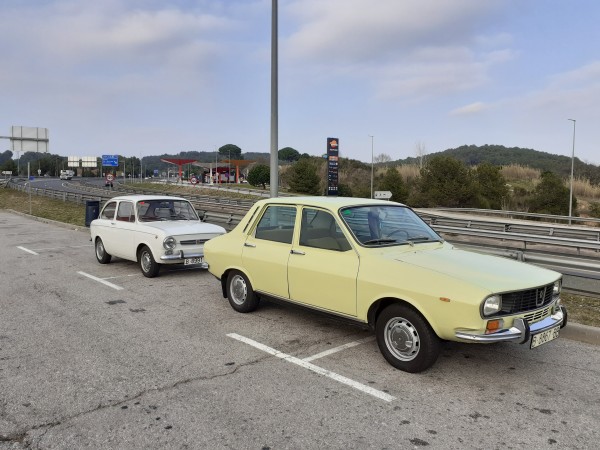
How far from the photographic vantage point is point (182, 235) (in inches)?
346

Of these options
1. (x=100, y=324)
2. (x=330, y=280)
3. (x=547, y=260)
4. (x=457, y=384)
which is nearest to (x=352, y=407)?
(x=457, y=384)

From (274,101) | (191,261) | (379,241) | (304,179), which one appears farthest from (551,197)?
(379,241)

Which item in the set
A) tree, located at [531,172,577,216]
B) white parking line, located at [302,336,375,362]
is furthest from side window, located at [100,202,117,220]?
tree, located at [531,172,577,216]

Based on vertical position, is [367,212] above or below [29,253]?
above

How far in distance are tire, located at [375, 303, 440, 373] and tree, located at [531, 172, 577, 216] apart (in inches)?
1985

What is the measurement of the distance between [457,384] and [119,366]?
10.5 feet

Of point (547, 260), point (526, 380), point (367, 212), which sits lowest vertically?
point (526, 380)

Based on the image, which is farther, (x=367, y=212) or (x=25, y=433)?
(x=367, y=212)

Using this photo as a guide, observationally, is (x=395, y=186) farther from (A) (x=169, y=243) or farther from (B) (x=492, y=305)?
(B) (x=492, y=305)

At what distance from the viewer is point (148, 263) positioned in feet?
29.4

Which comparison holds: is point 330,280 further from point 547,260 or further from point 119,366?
point 547,260

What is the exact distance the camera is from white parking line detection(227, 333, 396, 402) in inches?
156

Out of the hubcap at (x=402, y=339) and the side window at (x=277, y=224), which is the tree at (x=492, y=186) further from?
the hubcap at (x=402, y=339)

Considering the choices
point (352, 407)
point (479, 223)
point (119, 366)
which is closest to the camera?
point (352, 407)
